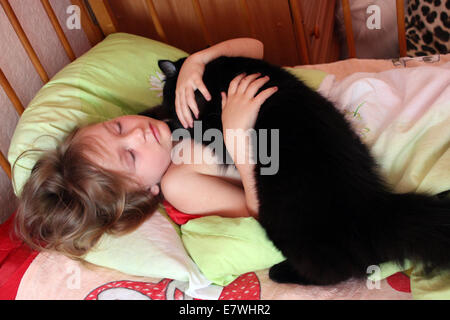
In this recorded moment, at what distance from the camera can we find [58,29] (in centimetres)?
129

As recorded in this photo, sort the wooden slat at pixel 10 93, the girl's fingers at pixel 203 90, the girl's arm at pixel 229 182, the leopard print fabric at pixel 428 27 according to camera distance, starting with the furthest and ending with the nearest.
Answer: the leopard print fabric at pixel 428 27 < the wooden slat at pixel 10 93 < the girl's fingers at pixel 203 90 < the girl's arm at pixel 229 182

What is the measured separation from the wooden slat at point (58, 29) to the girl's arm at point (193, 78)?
519 millimetres

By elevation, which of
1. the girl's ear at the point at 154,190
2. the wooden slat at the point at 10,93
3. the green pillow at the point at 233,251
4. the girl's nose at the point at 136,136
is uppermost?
the wooden slat at the point at 10,93

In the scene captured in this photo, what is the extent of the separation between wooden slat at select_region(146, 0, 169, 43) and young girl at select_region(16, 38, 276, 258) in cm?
50

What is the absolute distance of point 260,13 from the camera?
4.90 feet

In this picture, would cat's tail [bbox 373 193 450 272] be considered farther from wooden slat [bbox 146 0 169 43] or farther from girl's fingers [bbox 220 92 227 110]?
wooden slat [bbox 146 0 169 43]

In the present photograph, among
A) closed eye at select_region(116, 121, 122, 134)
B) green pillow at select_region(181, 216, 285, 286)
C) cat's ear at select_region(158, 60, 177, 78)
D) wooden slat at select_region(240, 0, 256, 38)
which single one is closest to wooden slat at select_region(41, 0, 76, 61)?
cat's ear at select_region(158, 60, 177, 78)

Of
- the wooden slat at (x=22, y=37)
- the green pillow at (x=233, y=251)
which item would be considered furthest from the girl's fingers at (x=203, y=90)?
the wooden slat at (x=22, y=37)

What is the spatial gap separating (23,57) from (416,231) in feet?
4.34

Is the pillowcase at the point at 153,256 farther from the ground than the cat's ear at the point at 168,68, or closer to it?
closer to it

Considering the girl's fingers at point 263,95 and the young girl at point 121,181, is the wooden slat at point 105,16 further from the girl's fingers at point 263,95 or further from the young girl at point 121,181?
the girl's fingers at point 263,95

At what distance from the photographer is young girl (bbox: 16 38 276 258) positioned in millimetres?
923

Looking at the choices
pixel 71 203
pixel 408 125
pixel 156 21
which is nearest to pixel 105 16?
pixel 156 21

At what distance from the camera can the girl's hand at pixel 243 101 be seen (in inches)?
35.2
